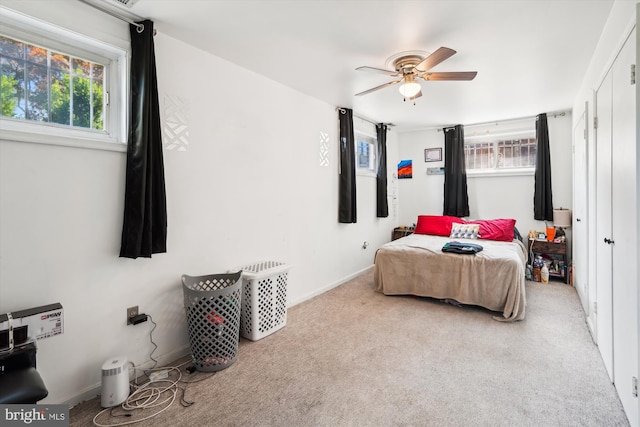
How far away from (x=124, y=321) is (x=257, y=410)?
1050 millimetres

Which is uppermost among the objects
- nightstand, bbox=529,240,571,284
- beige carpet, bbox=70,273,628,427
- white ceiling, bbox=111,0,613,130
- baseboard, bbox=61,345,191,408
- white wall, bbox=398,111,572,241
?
white ceiling, bbox=111,0,613,130

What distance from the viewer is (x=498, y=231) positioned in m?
4.17

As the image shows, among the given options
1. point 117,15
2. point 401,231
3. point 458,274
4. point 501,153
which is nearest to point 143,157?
point 117,15

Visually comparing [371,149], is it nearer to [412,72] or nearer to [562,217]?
[412,72]

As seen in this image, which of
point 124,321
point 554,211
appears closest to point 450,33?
point 124,321

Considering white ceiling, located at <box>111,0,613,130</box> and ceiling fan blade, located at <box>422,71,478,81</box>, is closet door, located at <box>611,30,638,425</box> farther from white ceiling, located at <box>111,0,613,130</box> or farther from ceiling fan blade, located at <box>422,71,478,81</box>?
ceiling fan blade, located at <box>422,71,478,81</box>

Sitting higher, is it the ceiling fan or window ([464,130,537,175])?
the ceiling fan

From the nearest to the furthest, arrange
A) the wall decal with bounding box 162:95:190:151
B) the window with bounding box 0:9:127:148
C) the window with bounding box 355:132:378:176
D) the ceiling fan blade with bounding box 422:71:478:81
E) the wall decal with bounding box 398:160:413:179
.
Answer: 1. the window with bounding box 0:9:127:148
2. the wall decal with bounding box 162:95:190:151
3. the ceiling fan blade with bounding box 422:71:478:81
4. the window with bounding box 355:132:378:176
5. the wall decal with bounding box 398:160:413:179

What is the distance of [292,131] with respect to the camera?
336 cm

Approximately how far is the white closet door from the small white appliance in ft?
9.87

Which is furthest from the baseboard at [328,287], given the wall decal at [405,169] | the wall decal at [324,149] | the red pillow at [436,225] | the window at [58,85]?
the window at [58,85]

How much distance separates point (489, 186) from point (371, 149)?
78.6 inches

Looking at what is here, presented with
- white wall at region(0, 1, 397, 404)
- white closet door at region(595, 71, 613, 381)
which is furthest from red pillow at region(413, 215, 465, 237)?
white closet door at region(595, 71, 613, 381)

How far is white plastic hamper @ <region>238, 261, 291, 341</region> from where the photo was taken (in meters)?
2.54
